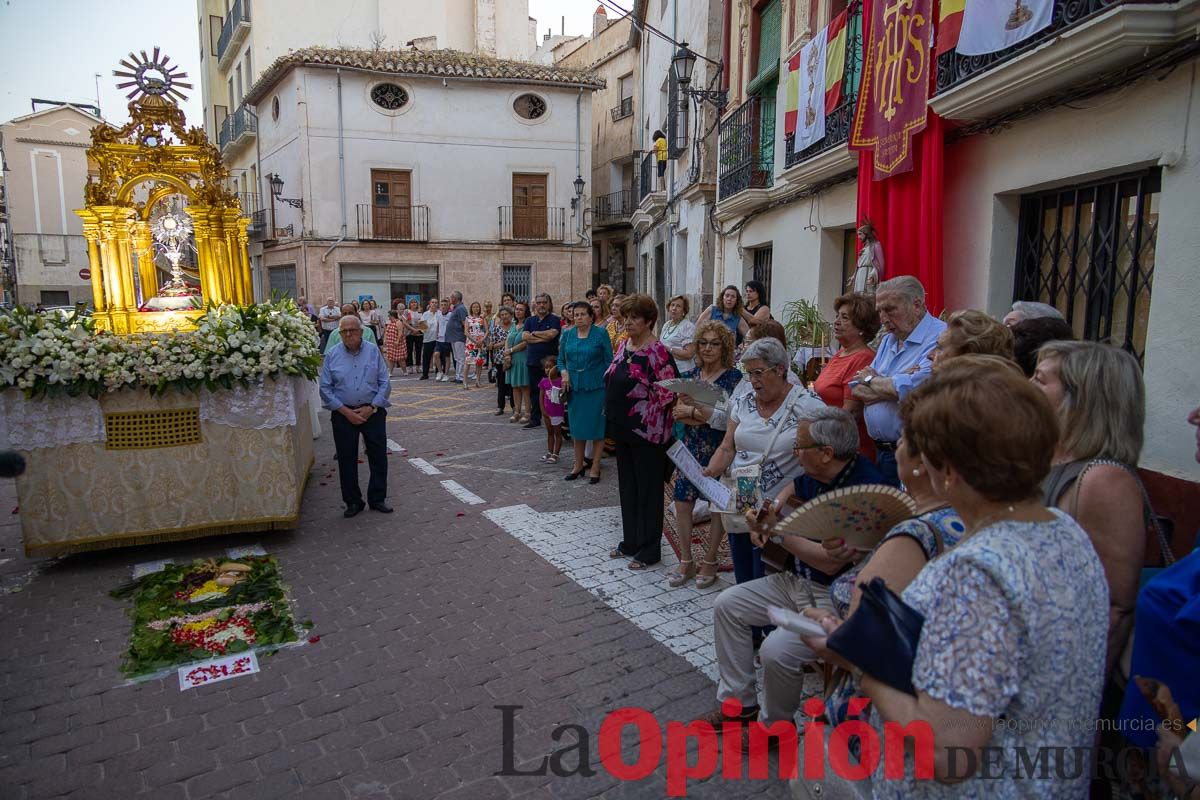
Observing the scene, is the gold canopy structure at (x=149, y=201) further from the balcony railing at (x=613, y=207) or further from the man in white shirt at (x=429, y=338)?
the balcony railing at (x=613, y=207)

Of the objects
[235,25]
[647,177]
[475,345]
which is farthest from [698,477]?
[235,25]

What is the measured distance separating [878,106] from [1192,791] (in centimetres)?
644

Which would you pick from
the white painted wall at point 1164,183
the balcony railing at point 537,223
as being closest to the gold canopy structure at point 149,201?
the white painted wall at point 1164,183

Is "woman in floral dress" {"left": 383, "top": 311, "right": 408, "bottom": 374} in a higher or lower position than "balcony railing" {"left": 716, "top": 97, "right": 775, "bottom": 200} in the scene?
lower

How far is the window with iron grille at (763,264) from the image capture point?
11656 millimetres

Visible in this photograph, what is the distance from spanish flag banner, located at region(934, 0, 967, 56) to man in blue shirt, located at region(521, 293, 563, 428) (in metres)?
5.39

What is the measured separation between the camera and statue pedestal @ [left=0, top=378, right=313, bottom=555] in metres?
5.18

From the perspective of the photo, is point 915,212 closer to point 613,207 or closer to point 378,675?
point 378,675

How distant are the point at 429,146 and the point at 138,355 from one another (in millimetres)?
19277

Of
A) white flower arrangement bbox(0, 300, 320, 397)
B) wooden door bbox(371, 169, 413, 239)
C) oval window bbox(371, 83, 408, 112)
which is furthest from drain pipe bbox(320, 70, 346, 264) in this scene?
white flower arrangement bbox(0, 300, 320, 397)

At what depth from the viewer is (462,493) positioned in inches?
285

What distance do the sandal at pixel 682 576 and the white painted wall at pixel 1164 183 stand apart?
274 centimetres

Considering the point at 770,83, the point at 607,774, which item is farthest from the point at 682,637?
the point at 770,83

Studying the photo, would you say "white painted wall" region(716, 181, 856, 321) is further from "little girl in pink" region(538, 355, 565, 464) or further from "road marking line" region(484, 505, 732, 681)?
"road marking line" region(484, 505, 732, 681)
